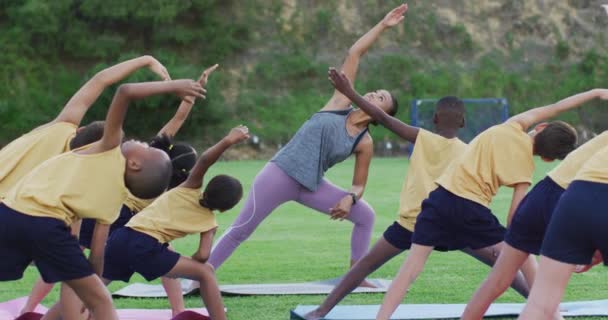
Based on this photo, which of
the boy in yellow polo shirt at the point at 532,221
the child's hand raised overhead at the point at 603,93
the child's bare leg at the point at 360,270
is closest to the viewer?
the boy in yellow polo shirt at the point at 532,221

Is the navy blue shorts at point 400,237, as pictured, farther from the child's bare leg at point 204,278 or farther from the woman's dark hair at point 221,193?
the child's bare leg at point 204,278

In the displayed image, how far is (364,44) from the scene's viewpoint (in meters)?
6.99

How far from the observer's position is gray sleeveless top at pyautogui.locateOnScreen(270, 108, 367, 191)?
7266 millimetres

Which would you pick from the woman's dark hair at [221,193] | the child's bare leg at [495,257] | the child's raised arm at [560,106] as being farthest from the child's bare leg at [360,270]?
the child's raised arm at [560,106]

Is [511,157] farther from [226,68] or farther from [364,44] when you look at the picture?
[226,68]

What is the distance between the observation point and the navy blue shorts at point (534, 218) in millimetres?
4859

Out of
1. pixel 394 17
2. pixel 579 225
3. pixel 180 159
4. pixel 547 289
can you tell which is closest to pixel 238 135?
pixel 180 159

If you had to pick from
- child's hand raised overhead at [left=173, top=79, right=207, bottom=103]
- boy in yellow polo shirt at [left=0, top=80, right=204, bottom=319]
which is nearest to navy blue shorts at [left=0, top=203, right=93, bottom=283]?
boy in yellow polo shirt at [left=0, top=80, right=204, bottom=319]

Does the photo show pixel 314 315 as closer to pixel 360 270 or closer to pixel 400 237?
pixel 360 270

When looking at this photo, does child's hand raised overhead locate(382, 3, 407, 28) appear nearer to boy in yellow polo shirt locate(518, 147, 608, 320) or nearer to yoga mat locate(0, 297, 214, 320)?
yoga mat locate(0, 297, 214, 320)

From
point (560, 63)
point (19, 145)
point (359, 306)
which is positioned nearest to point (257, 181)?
point (359, 306)

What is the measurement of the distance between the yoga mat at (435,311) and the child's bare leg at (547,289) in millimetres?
2082

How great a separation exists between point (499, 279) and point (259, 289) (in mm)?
3159

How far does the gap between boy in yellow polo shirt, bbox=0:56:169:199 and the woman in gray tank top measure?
1673 mm
